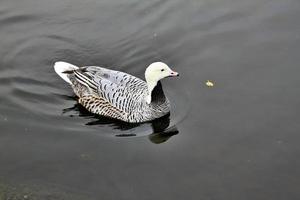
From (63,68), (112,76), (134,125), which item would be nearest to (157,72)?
(112,76)

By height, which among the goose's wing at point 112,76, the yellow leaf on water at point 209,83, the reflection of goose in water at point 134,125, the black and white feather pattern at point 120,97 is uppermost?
the yellow leaf on water at point 209,83

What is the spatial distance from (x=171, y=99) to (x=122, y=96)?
1.17m

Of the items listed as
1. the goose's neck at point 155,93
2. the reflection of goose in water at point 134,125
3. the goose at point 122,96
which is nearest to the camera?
the reflection of goose in water at point 134,125

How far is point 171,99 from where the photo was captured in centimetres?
1209

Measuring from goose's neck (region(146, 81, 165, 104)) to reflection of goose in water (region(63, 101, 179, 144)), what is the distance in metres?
0.43

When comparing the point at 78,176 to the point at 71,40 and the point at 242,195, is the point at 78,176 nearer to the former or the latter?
the point at 242,195

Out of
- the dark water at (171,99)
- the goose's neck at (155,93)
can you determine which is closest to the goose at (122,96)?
the goose's neck at (155,93)

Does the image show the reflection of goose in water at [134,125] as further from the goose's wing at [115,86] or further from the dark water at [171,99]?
the goose's wing at [115,86]

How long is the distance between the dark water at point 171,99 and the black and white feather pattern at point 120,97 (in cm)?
26

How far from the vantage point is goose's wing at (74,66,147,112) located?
1161 centimetres

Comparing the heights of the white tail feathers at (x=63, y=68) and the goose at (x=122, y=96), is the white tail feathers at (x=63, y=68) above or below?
above

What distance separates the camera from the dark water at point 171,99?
9898 millimetres

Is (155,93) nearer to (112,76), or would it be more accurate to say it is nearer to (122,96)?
(122,96)

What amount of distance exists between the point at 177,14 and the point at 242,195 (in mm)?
6287
